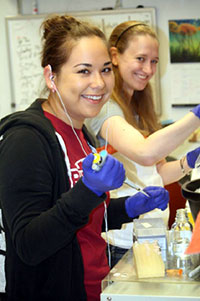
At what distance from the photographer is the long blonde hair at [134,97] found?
1684mm

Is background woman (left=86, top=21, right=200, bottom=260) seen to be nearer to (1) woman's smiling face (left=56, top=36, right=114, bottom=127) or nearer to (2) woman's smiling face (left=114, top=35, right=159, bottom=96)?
(2) woman's smiling face (left=114, top=35, right=159, bottom=96)

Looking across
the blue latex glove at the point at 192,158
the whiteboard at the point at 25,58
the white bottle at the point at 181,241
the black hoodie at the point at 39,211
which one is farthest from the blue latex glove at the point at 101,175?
the whiteboard at the point at 25,58

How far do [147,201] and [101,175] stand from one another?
0.39 m

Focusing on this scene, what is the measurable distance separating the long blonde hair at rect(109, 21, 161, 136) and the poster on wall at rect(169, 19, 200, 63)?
63.8 inches

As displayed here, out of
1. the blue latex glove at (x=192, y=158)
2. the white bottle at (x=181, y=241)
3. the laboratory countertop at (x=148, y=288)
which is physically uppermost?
the blue latex glove at (x=192, y=158)

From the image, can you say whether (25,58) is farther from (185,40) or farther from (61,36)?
(61,36)

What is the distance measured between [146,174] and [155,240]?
79cm

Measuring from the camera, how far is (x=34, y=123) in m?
1.03

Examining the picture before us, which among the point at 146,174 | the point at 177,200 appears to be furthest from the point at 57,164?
the point at 177,200

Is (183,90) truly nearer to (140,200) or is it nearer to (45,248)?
(140,200)

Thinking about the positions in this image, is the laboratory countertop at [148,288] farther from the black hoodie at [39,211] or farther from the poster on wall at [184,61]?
the poster on wall at [184,61]

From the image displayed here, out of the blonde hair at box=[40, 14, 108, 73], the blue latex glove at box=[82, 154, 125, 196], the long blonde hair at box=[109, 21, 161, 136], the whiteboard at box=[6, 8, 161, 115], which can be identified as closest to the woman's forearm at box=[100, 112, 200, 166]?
the long blonde hair at box=[109, 21, 161, 136]

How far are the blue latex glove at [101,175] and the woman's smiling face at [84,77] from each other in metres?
0.25

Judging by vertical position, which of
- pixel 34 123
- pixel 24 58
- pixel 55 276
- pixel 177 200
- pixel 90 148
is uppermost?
pixel 24 58
